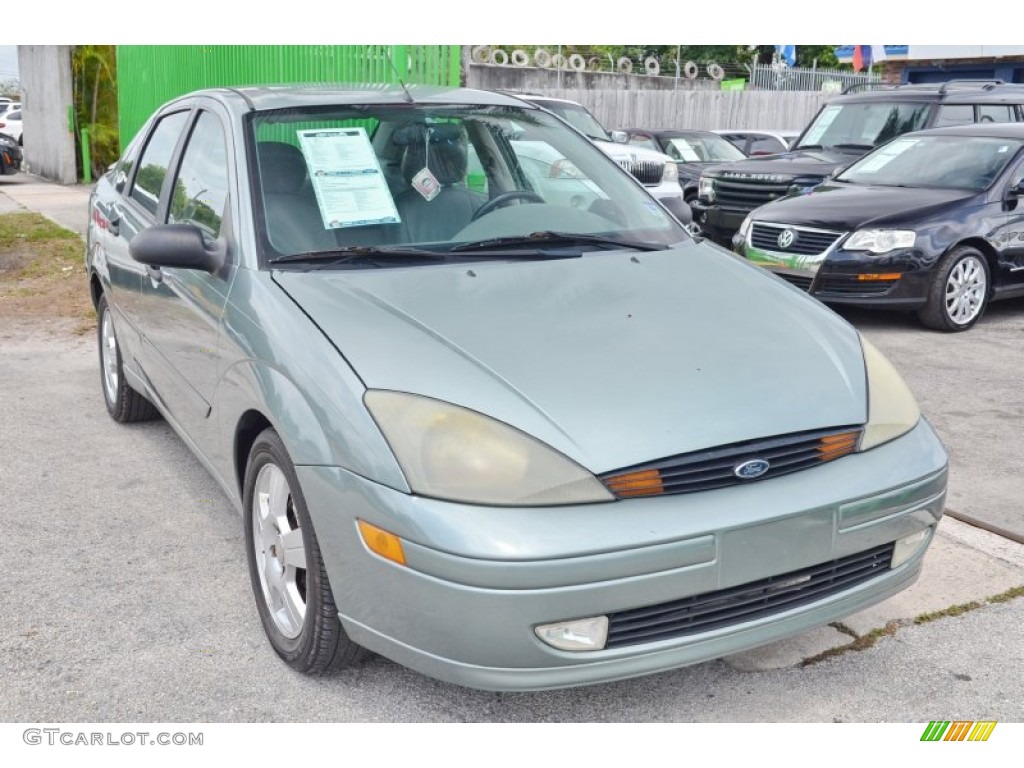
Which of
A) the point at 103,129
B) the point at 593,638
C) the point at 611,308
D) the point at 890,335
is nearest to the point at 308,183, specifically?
the point at 611,308

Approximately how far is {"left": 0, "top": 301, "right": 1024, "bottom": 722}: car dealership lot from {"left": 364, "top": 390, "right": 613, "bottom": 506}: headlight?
2.36 feet

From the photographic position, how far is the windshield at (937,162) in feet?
27.2

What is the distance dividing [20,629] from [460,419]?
168cm

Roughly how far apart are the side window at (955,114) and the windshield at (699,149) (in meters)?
4.75

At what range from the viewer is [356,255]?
11.5 feet

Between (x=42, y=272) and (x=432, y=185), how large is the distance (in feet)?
24.0

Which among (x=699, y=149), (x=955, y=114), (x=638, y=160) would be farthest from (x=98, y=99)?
(x=955, y=114)

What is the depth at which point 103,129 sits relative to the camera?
63.8 feet

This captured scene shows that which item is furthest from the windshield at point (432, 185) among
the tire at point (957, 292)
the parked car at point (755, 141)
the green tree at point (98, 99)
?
the green tree at point (98, 99)

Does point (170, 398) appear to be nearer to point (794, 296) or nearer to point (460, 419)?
point (460, 419)

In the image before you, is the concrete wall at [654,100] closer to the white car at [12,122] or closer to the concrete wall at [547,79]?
the concrete wall at [547,79]

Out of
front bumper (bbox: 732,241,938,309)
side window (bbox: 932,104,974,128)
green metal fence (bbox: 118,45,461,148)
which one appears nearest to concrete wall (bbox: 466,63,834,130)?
green metal fence (bbox: 118,45,461,148)

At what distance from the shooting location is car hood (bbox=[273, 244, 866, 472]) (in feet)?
8.82

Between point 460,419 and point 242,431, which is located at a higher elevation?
point 460,419
